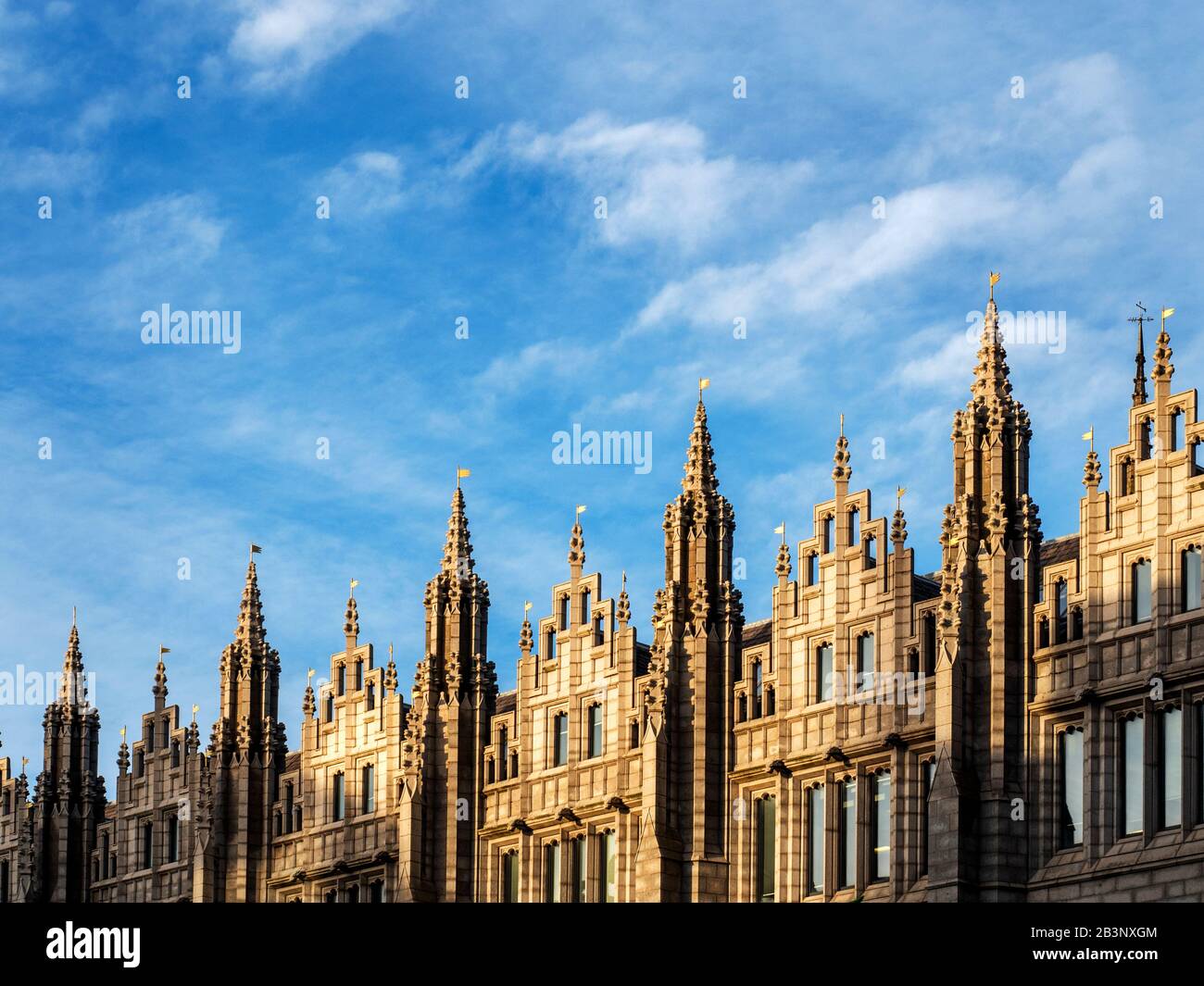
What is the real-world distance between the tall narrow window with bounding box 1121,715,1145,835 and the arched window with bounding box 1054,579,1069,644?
103 inches

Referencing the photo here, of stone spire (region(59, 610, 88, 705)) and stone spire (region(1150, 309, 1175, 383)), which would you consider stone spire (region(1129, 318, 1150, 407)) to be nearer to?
stone spire (region(1150, 309, 1175, 383))

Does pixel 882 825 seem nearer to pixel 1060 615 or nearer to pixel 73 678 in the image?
pixel 1060 615

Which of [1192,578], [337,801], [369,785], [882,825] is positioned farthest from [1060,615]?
[337,801]

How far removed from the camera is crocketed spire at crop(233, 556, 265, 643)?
84812 mm

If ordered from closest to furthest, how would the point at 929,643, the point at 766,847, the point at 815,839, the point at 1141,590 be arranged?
1. the point at 1141,590
2. the point at 929,643
3. the point at 815,839
4. the point at 766,847

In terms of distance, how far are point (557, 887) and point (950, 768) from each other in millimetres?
15517

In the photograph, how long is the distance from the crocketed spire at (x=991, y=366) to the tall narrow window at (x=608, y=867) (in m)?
15.9

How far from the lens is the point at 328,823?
80.4 meters

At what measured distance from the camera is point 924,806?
6272cm

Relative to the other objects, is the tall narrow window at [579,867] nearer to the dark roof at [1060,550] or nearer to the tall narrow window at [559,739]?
the tall narrow window at [559,739]

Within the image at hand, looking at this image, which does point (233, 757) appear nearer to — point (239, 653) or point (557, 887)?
point (239, 653)

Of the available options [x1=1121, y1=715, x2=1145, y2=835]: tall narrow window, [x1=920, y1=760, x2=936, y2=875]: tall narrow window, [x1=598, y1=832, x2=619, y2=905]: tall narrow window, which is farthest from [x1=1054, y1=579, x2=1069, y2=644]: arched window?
[x1=598, y1=832, x2=619, y2=905]: tall narrow window

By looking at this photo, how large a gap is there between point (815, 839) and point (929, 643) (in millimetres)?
5894
